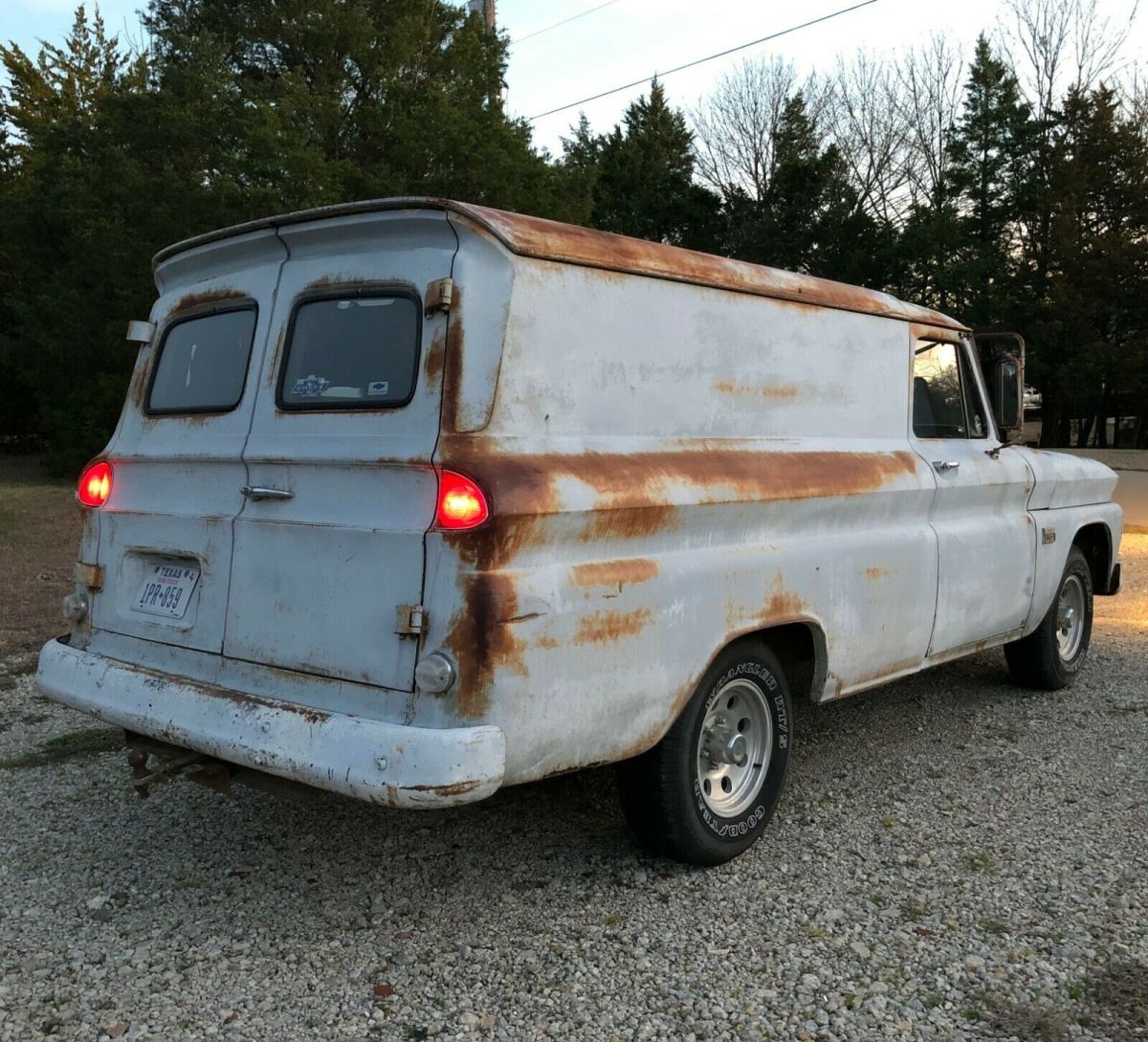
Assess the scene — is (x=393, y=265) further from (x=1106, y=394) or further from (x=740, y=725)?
(x=1106, y=394)

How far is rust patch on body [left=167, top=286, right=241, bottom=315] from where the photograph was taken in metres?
3.62

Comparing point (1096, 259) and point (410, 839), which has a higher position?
point (1096, 259)

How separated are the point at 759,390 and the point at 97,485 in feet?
8.07

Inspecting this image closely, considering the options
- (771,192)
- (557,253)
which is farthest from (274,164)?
(771,192)

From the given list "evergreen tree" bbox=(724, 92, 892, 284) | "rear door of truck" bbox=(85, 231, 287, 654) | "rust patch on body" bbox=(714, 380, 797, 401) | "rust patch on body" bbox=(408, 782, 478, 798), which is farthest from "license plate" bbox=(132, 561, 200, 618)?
"evergreen tree" bbox=(724, 92, 892, 284)

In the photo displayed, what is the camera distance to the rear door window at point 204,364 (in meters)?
3.57

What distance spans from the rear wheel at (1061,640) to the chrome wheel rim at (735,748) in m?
2.59

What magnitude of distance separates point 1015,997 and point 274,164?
15.9 metres

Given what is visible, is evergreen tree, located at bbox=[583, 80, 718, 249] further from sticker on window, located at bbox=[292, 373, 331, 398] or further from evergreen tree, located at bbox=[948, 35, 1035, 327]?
sticker on window, located at bbox=[292, 373, 331, 398]

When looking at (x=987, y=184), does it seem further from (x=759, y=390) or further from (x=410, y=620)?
(x=410, y=620)

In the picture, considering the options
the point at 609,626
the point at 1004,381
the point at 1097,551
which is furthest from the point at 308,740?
the point at 1097,551

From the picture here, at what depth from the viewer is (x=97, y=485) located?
3818 mm

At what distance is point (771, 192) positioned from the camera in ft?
104

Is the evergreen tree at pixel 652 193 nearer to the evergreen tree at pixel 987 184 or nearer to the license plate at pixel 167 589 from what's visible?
the evergreen tree at pixel 987 184
